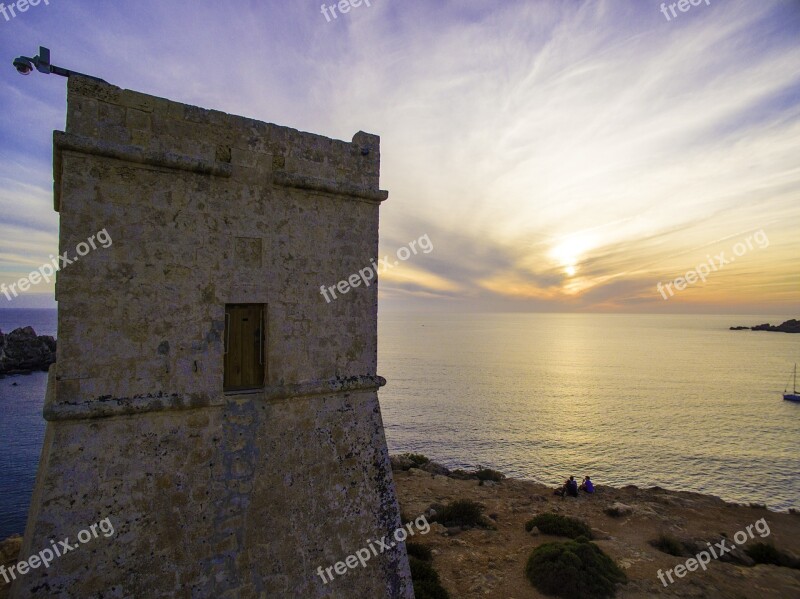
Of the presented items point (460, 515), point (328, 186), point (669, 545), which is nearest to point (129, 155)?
point (328, 186)

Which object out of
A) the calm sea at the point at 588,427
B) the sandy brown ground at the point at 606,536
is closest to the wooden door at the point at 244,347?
the sandy brown ground at the point at 606,536

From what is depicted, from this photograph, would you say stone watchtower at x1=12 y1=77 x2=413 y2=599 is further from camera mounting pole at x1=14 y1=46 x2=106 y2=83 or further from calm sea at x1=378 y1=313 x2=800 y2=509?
calm sea at x1=378 y1=313 x2=800 y2=509

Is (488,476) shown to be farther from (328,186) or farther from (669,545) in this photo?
(328,186)

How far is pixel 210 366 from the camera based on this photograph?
5.38 m

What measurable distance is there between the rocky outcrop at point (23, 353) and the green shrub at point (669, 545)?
236 ft

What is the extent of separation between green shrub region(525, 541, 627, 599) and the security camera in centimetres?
1588

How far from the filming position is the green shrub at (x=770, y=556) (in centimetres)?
Answer: 1447

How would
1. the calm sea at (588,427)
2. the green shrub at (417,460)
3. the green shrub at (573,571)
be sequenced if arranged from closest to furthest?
1. the green shrub at (573,571)
2. the green shrub at (417,460)
3. the calm sea at (588,427)

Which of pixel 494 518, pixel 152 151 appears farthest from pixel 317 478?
pixel 494 518

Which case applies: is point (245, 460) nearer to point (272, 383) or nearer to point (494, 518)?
point (272, 383)

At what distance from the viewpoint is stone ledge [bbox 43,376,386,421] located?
447cm

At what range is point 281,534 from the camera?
18.4ft

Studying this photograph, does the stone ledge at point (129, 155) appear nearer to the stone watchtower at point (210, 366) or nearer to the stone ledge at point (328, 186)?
the stone watchtower at point (210, 366)

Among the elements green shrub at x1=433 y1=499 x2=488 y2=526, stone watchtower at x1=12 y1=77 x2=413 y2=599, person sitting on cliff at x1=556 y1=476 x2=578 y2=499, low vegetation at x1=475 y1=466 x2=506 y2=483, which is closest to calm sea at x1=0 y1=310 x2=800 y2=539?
low vegetation at x1=475 y1=466 x2=506 y2=483
